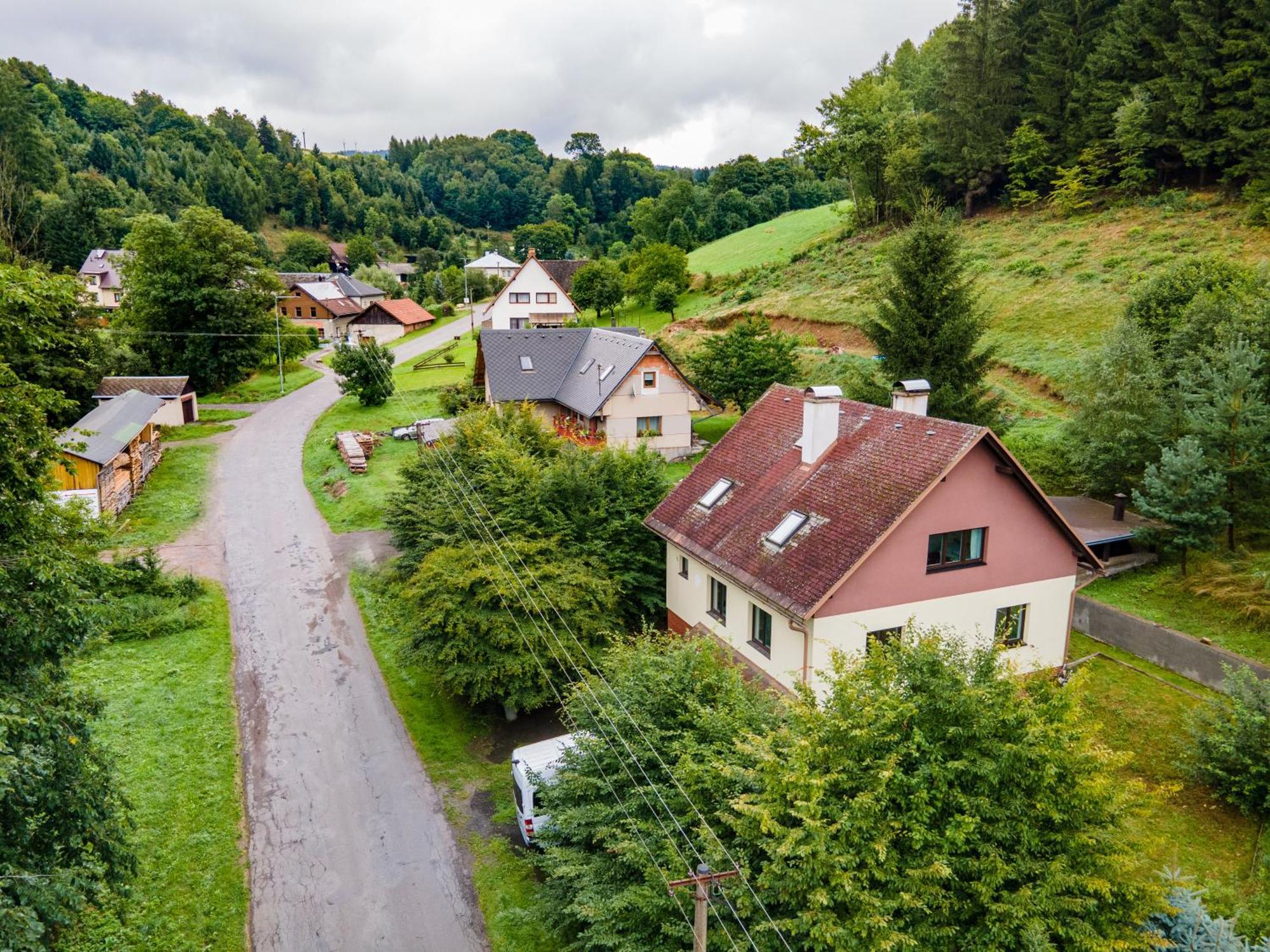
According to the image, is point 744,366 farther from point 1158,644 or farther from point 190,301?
point 190,301

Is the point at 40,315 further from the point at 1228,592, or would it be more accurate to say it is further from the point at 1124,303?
the point at 1124,303

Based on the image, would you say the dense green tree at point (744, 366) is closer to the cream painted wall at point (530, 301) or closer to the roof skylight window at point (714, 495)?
the roof skylight window at point (714, 495)

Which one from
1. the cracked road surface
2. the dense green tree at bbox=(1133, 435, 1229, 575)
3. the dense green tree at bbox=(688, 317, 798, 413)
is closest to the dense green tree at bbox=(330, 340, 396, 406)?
the cracked road surface

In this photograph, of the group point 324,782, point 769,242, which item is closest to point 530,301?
point 769,242

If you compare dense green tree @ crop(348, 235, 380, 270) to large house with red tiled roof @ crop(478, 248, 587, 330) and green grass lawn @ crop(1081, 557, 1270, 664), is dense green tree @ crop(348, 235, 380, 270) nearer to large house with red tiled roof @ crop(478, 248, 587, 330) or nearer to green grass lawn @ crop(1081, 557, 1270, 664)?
large house with red tiled roof @ crop(478, 248, 587, 330)

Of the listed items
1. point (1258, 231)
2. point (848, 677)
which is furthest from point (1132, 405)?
point (1258, 231)

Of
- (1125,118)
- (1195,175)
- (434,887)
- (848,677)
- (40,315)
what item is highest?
(1125,118)
